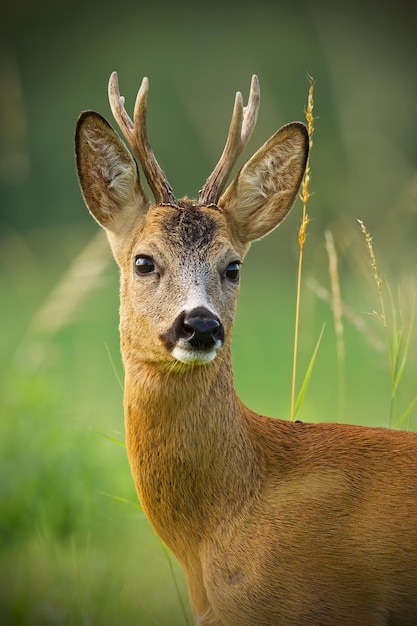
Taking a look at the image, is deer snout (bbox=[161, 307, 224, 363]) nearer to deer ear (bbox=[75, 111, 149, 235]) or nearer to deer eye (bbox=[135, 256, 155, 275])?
deer eye (bbox=[135, 256, 155, 275])

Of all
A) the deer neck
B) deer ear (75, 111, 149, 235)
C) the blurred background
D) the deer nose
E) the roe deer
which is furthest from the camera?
the blurred background

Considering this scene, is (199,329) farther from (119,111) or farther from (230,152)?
(119,111)

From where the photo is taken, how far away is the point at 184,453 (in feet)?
12.7

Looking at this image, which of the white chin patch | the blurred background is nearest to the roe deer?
the white chin patch

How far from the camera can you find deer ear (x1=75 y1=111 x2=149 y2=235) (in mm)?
4078

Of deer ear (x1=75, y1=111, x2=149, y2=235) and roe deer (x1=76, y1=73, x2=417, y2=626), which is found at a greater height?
deer ear (x1=75, y1=111, x2=149, y2=235)

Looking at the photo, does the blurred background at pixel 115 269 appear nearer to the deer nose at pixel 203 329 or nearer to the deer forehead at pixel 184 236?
the deer forehead at pixel 184 236

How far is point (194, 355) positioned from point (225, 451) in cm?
45

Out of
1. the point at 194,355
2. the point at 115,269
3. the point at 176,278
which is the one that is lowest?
the point at 194,355

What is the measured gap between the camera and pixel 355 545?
3.71 metres

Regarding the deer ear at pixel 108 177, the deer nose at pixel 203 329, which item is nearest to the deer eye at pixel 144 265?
the deer ear at pixel 108 177

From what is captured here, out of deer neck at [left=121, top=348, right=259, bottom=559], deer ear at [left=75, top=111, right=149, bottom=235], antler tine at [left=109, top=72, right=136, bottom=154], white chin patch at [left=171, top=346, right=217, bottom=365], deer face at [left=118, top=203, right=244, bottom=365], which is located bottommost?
deer neck at [left=121, top=348, right=259, bottom=559]

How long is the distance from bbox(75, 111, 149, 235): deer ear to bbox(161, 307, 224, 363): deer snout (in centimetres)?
61

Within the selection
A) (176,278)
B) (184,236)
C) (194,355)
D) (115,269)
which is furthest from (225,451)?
(115,269)
